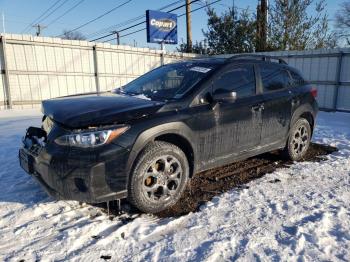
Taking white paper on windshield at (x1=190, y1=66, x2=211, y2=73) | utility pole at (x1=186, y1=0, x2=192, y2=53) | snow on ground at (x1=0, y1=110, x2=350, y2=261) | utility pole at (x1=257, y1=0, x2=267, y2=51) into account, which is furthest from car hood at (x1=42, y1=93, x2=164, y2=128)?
utility pole at (x1=186, y1=0, x2=192, y2=53)

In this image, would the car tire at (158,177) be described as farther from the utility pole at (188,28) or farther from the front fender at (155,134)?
the utility pole at (188,28)

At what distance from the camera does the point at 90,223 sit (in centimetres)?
312

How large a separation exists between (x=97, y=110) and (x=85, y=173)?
2.14 feet

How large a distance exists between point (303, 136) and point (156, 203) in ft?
10.5

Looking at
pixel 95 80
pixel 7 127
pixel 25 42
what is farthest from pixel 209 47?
pixel 7 127

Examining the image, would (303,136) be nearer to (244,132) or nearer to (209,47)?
(244,132)

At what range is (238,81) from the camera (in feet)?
13.8

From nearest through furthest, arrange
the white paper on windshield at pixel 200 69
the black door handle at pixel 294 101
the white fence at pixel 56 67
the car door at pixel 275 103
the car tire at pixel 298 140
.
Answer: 1. the white paper on windshield at pixel 200 69
2. the car door at pixel 275 103
3. the black door handle at pixel 294 101
4. the car tire at pixel 298 140
5. the white fence at pixel 56 67

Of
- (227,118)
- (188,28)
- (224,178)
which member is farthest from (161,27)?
(227,118)

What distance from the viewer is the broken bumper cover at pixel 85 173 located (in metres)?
2.90

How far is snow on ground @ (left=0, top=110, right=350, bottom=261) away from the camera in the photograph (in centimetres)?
265

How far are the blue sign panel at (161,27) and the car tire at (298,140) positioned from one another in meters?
12.1

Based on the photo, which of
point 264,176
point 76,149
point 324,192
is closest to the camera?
point 76,149

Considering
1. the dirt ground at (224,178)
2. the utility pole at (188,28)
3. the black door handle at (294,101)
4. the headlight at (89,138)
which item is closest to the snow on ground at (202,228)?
the dirt ground at (224,178)
